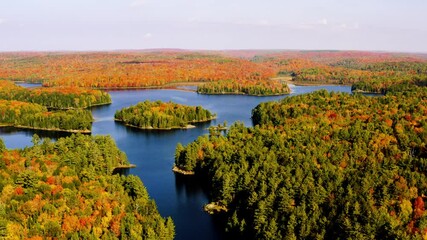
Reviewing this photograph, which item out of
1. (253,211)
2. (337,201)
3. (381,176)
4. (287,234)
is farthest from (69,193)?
(381,176)

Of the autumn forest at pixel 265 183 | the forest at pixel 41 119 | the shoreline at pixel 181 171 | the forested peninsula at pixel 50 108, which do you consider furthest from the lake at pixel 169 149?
the forested peninsula at pixel 50 108

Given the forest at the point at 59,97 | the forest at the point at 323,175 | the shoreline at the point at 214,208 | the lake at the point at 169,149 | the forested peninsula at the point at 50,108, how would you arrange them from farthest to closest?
the forest at the point at 59,97, the forested peninsula at the point at 50,108, the shoreline at the point at 214,208, the lake at the point at 169,149, the forest at the point at 323,175

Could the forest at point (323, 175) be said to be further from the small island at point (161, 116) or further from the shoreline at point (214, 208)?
the small island at point (161, 116)

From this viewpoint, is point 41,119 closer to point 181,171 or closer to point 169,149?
point 169,149

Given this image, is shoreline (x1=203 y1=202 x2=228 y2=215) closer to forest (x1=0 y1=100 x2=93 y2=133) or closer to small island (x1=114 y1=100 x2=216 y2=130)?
small island (x1=114 y1=100 x2=216 y2=130)

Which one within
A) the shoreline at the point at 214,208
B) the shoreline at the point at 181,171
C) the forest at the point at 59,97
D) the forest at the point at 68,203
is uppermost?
the forest at the point at 59,97

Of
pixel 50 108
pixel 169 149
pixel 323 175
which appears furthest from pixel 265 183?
pixel 50 108

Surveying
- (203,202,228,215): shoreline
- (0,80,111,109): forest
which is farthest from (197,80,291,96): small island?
(203,202,228,215): shoreline
